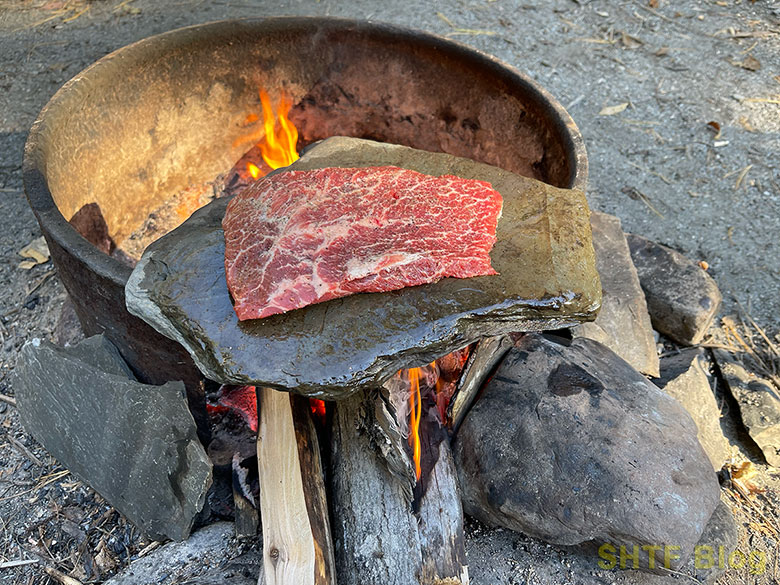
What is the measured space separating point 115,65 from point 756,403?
11.7 ft

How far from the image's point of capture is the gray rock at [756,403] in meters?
3.06

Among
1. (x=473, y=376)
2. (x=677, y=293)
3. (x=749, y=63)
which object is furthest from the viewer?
(x=749, y=63)

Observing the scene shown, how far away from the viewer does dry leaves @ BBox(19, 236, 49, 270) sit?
381 cm

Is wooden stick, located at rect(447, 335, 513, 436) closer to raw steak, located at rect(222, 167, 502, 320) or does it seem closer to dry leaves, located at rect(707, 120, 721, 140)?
raw steak, located at rect(222, 167, 502, 320)

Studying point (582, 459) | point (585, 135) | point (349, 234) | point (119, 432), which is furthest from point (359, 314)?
point (585, 135)

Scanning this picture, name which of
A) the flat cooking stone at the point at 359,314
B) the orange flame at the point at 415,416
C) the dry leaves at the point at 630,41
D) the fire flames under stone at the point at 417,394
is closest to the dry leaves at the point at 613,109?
the dry leaves at the point at 630,41

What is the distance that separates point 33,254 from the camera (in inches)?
152

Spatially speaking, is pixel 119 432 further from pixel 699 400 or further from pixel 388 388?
pixel 699 400

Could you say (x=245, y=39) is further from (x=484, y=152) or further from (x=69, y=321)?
(x=69, y=321)

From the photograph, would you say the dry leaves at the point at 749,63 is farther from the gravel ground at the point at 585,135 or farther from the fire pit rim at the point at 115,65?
the fire pit rim at the point at 115,65

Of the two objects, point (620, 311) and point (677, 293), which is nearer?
point (620, 311)

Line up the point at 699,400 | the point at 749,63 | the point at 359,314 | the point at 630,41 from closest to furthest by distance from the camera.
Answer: the point at 359,314, the point at 699,400, the point at 749,63, the point at 630,41

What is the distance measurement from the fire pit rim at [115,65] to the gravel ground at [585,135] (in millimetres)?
1172

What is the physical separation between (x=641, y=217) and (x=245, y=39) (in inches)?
109
